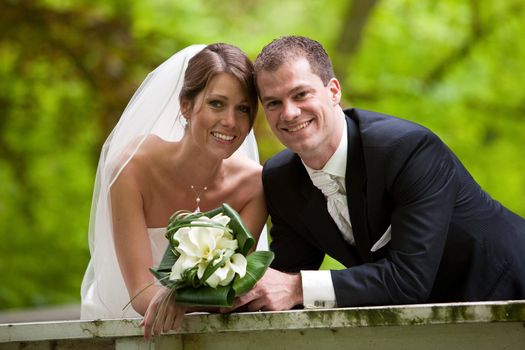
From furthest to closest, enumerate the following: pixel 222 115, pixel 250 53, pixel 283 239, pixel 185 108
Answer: pixel 250 53 < pixel 185 108 < pixel 283 239 < pixel 222 115

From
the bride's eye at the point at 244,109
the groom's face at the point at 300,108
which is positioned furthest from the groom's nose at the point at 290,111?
the bride's eye at the point at 244,109

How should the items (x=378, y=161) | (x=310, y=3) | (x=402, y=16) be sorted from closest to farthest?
(x=378, y=161)
(x=402, y=16)
(x=310, y=3)

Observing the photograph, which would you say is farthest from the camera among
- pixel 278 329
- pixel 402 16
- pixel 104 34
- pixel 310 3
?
pixel 310 3

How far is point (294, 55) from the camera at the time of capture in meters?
3.40

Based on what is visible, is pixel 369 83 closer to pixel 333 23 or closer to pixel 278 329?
pixel 333 23

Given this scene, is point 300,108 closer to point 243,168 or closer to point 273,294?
point 273,294

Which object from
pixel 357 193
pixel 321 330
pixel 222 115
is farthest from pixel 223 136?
pixel 321 330

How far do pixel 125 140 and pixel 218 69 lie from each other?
29.2 inches

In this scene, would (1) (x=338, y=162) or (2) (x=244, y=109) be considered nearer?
(1) (x=338, y=162)

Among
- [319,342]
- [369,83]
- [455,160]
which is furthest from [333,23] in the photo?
[319,342]

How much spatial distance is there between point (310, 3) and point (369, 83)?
230 centimetres

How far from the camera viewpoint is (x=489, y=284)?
3289 mm

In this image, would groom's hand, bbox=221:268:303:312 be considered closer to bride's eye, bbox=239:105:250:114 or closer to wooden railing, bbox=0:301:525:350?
wooden railing, bbox=0:301:525:350

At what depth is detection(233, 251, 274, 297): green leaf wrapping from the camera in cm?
278
